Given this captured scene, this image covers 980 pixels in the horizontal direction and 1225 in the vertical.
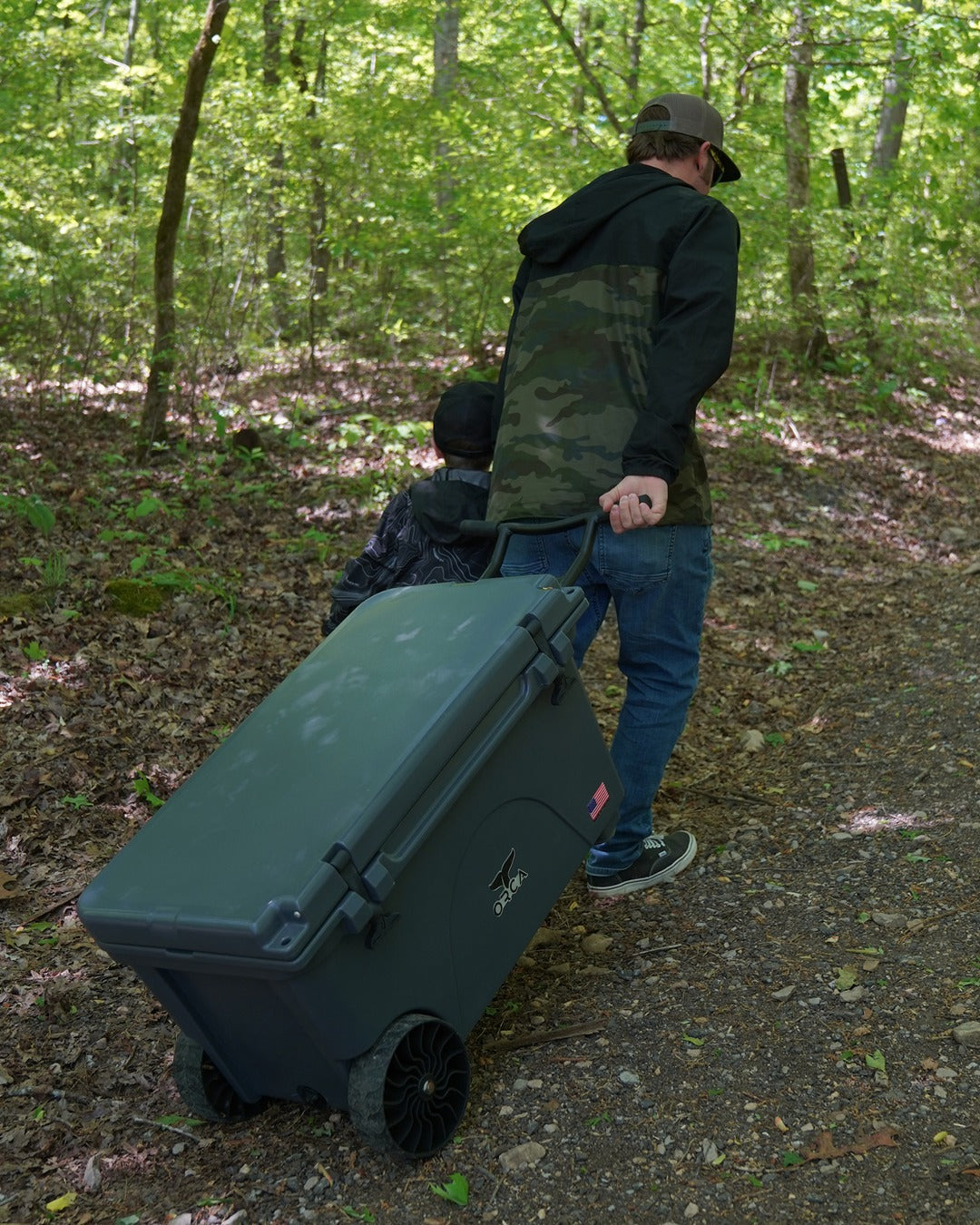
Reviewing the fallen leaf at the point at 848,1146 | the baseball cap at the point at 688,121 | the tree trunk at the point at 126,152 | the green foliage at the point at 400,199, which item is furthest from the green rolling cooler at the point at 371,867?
the tree trunk at the point at 126,152

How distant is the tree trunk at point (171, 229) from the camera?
7.11 m

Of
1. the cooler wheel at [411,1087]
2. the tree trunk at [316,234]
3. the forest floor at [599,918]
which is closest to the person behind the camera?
the cooler wheel at [411,1087]

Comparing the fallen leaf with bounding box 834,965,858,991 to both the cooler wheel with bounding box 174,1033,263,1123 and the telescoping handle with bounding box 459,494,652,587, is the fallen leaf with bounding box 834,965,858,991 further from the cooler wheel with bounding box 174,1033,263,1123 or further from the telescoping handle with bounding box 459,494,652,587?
the cooler wheel with bounding box 174,1033,263,1123

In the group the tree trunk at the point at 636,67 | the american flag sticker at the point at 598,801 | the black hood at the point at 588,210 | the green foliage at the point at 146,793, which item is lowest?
the green foliage at the point at 146,793

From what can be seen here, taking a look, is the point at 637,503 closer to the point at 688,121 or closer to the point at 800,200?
the point at 688,121

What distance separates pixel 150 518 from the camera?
652 centimetres

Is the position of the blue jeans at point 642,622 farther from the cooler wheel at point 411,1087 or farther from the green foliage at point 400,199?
the green foliage at point 400,199

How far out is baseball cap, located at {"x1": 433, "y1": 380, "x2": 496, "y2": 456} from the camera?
3342 mm

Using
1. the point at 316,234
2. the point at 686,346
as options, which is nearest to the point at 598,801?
the point at 686,346

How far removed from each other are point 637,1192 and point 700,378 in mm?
1855

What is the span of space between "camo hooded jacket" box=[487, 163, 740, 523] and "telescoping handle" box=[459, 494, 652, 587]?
0.15 ft

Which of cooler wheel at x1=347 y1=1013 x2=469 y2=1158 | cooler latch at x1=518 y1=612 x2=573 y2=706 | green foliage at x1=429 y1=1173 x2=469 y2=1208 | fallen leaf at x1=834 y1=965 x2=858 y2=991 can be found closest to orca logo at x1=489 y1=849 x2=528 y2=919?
cooler wheel at x1=347 y1=1013 x2=469 y2=1158

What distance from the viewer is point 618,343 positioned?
2875mm

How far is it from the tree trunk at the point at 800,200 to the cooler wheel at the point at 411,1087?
27.8 feet
